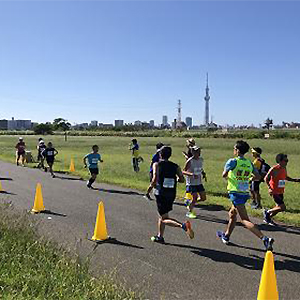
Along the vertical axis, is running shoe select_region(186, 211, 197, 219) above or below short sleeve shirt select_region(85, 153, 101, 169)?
below

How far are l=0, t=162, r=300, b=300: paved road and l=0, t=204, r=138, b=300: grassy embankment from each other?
54cm

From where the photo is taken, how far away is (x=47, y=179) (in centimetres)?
1641

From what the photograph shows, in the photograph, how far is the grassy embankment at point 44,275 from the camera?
4000 mm

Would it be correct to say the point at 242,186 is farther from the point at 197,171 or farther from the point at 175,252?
the point at 197,171

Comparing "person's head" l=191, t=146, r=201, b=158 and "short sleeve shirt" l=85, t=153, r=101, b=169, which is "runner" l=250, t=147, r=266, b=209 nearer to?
"person's head" l=191, t=146, r=201, b=158

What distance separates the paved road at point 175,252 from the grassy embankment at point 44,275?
542 mm

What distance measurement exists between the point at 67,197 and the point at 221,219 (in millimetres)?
5129

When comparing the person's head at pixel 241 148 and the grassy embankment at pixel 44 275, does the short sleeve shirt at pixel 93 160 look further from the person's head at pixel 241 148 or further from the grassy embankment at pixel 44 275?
the grassy embankment at pixel 44 275

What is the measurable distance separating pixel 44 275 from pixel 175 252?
8.74 feet

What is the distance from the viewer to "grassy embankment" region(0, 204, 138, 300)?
13.1 ft

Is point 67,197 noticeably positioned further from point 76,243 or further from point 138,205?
point 76,243

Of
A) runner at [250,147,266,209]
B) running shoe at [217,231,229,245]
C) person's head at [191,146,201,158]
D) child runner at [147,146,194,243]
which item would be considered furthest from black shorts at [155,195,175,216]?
runner at [250,147,266,209]

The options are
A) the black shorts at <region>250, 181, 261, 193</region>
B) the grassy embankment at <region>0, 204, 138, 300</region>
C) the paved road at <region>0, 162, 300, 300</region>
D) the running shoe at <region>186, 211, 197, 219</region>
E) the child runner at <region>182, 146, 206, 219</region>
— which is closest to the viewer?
Result: the grassy embankment at <region>0, 204, 138, 300</region>

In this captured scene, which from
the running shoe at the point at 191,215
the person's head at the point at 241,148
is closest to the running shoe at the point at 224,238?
the person's head at the point at 241,148
